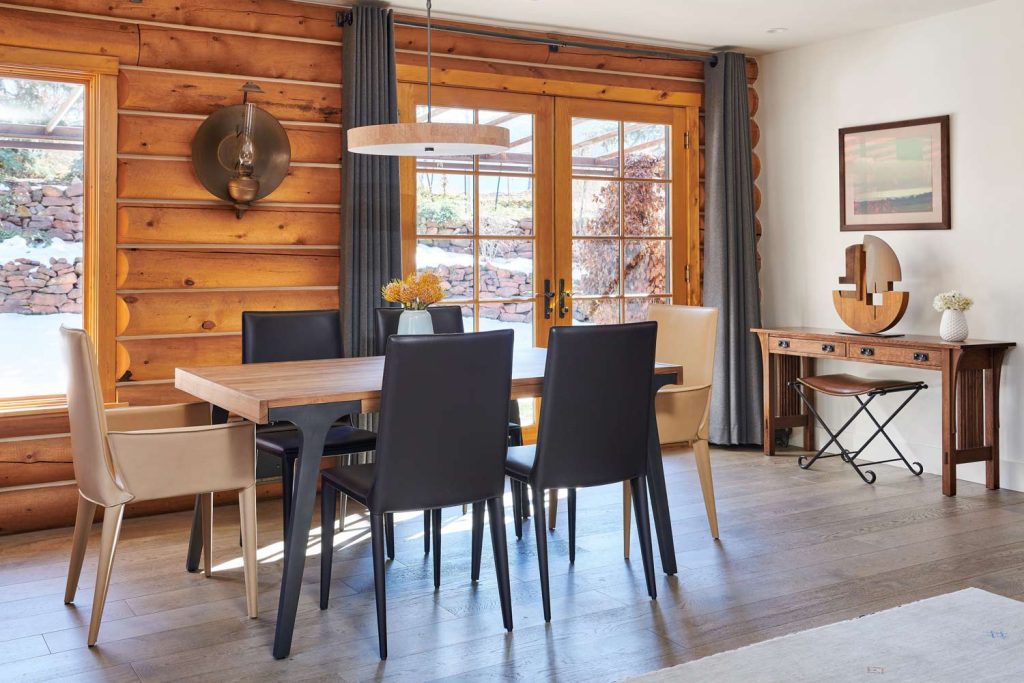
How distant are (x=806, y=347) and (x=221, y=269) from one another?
320cm

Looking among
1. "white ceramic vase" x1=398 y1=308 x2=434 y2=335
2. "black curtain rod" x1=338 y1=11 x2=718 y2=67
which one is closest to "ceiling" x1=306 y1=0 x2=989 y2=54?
"black curtain rod" x1=338 y1=11 x2=718 y2=67

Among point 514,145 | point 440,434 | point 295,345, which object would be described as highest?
point 514,145

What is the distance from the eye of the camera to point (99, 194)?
4578mm

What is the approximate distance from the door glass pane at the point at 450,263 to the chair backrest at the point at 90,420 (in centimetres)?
252

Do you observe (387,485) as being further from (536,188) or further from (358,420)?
(536,188)

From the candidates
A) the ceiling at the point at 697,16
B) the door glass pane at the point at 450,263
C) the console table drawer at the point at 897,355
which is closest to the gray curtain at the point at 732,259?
the ceiling at the point at 697,16

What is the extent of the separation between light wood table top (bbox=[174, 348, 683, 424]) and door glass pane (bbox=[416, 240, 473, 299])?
4.60 feet

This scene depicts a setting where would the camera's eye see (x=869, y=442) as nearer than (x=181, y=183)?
No

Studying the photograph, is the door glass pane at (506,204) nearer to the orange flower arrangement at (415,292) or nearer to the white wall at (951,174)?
the white wall at (951,174)

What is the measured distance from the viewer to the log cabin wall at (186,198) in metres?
4.44

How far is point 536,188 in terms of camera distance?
5.86m

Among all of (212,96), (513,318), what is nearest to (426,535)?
(513,318)

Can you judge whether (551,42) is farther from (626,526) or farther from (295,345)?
(626,526)

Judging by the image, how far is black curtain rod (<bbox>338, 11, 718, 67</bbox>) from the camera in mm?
5281
